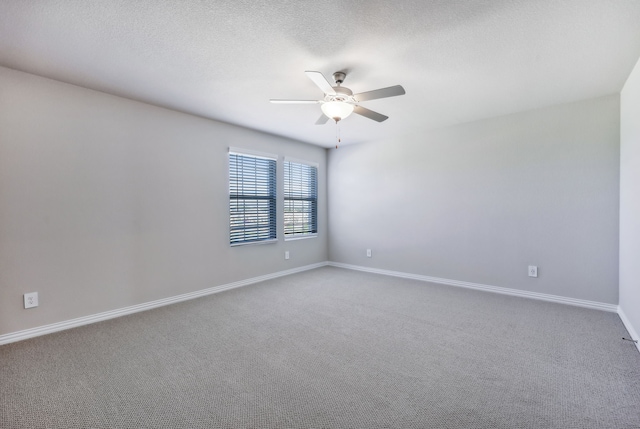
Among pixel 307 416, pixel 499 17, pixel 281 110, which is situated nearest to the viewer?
pixel 307 416

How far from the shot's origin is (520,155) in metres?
3.61

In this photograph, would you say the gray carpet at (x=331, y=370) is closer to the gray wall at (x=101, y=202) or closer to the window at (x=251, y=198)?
the gray wall at (x=101, y=202)

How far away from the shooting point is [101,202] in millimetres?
2924

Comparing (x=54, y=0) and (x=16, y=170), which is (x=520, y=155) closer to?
(x=54, y=0)

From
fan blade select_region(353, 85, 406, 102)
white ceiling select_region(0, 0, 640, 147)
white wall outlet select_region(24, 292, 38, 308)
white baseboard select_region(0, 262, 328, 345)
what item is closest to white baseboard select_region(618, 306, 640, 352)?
white ceiling select_region(0, 0, 640, 147)

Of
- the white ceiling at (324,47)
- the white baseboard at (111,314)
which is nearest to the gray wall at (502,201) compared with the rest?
the white ceiling at (324,47)

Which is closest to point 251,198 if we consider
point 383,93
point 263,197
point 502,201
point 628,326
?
point 263,197

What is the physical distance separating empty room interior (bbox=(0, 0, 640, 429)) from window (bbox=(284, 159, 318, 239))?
212mm

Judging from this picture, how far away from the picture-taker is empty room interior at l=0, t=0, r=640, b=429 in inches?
68.8

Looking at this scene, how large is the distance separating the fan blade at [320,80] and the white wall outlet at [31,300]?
2.98 metres

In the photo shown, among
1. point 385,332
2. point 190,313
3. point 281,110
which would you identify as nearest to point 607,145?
point 385,332

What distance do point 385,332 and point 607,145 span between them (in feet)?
10.0

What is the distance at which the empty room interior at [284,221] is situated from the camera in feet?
5.73

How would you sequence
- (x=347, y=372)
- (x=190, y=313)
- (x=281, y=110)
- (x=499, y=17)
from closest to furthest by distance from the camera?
(x=499, y=17) < (x=347, y=372) < (x=190, y=313) < (x=281, y=110)
